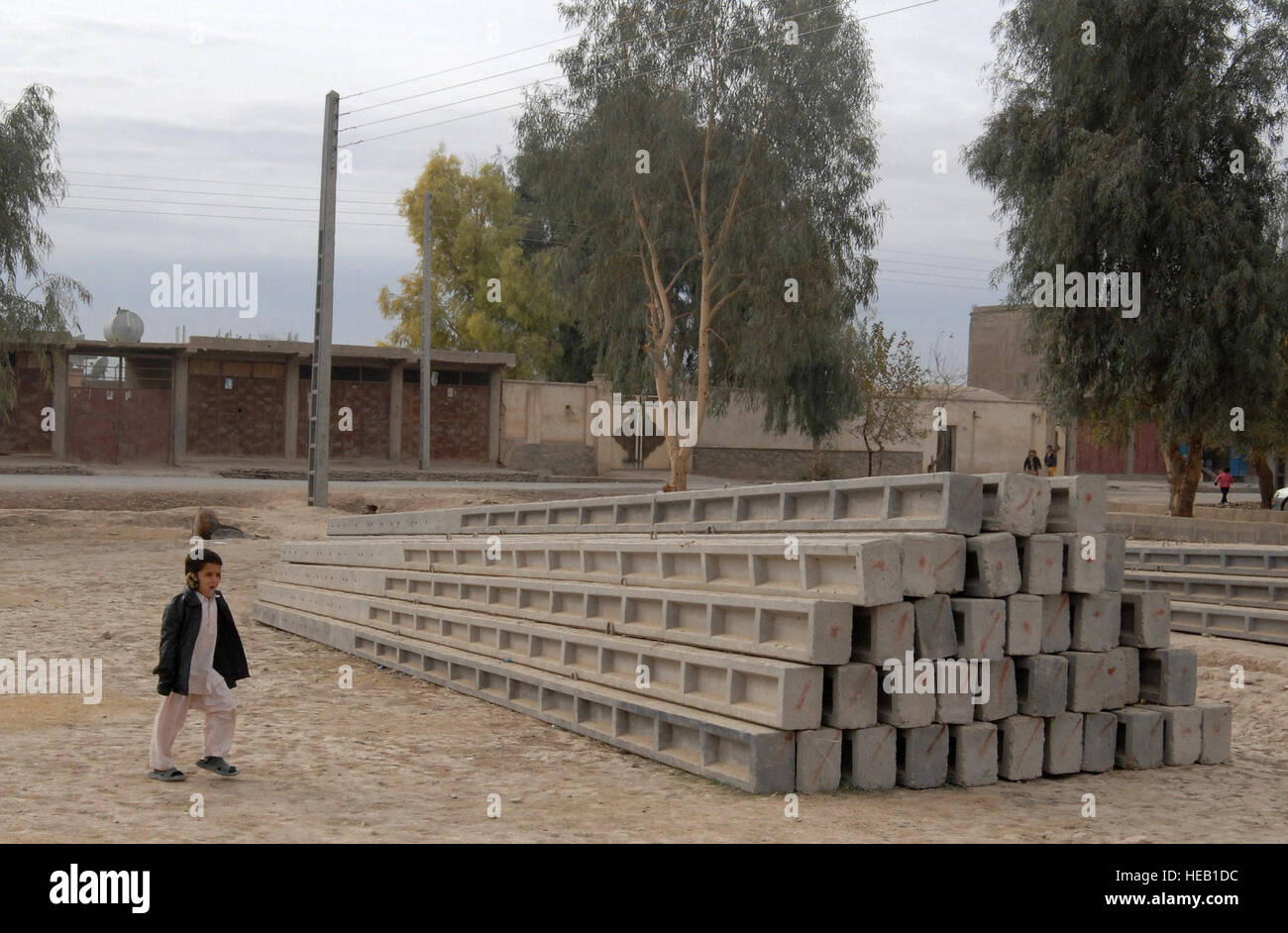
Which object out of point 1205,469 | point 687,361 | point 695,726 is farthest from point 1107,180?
point 1205,469

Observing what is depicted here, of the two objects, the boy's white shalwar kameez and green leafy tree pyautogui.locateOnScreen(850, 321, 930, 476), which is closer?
the boy's white shalwar kameez

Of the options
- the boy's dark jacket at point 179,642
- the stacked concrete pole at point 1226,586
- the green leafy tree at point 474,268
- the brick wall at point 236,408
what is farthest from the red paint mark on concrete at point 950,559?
the green leafy tree at point 474,268

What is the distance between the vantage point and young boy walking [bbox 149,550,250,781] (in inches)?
282

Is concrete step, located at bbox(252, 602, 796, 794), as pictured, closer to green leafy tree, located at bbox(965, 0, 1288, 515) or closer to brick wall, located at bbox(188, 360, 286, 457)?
green leafy tree, located at bbox(965, 0, 1288, 515)

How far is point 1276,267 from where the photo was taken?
74.7ft

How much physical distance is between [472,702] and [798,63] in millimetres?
23973

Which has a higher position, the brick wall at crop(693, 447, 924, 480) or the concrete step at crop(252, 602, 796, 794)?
the brick wall at crop(693, 447, 924, 480)

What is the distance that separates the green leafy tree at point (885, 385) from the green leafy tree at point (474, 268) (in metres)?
13.8

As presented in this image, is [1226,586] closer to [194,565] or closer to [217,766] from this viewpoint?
[217,766]

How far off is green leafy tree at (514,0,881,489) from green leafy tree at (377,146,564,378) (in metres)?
19.6

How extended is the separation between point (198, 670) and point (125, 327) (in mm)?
35455

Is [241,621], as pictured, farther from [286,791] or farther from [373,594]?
[286,791]

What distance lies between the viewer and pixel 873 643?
23.7ft

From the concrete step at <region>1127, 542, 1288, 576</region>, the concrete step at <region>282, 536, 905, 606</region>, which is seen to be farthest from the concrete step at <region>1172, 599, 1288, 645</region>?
the concrete step at <region>282, 536, 905, 606</region>
